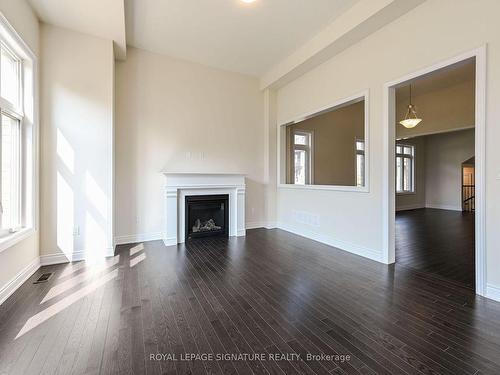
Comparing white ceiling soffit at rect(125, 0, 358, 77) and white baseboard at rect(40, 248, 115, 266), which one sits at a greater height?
white ceiling soffit at rect(125, 0, 358, 77)

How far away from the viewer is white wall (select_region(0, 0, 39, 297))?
7.65 feet

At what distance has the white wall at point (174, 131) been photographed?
4277mm

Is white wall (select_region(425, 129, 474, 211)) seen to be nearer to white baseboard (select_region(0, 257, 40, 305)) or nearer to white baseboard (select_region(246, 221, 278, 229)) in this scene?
white baseboard (select_region(246, 221, 278, 229))

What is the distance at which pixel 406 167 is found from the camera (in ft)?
30.5

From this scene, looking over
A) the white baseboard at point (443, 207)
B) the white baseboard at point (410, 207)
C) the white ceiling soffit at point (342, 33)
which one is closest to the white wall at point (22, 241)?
the white ceiling soffit at point (342, 33)

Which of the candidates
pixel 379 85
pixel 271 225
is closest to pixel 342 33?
pixel 379 85

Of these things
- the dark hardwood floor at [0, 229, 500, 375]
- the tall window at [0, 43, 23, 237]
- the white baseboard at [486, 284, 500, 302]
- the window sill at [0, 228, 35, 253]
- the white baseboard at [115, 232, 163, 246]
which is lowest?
the dark hardwood floor at [0, 229, 500, 375]

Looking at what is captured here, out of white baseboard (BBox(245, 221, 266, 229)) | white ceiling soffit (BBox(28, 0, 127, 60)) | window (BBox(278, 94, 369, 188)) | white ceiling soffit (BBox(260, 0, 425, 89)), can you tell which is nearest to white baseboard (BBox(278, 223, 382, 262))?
white baseboard (BBox(245, 221, 266, 229))

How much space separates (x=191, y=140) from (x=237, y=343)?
3934mm

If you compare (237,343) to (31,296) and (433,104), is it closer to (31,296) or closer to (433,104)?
(31,296)

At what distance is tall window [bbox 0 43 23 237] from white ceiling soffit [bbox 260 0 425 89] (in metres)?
4.03

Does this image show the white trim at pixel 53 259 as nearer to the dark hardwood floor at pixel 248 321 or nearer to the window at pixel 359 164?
the dark hardwood floor at pixel 248 321

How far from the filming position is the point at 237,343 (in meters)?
1.68

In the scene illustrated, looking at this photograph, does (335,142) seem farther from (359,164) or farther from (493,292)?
(493,292)
